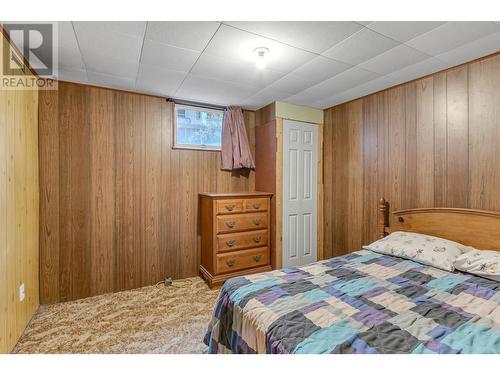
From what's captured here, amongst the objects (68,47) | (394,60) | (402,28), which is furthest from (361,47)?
(68,47)

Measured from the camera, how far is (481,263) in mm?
1731

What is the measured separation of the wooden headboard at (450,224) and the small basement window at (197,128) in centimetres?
221

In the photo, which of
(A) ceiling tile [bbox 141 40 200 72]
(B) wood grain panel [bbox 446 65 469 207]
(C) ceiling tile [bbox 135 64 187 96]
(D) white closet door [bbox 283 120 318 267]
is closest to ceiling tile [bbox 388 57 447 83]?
(B) wood grain panel [bbox 446 65 469 207]

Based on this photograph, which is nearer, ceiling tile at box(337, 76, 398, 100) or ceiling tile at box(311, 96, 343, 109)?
ceiling tile at box(337, 76, 398, 100)

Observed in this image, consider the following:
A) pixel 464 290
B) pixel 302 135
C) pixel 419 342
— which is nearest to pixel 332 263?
pixel 464 290

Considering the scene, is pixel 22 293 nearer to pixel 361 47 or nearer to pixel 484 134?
pixel 361 47

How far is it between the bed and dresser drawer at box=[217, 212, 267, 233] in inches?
52.0

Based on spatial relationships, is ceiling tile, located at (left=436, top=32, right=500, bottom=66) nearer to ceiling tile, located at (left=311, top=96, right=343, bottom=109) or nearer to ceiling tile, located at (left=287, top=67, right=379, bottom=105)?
ceiling tile, located at (left=287, top=67, right=379, bottom=105)

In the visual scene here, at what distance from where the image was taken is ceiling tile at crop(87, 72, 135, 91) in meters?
2.43

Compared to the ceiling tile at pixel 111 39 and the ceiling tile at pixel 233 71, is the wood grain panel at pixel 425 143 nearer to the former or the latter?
the ceiling tile at pixel 233 71

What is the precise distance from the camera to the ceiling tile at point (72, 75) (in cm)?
230

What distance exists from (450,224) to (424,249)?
1.51 feet
